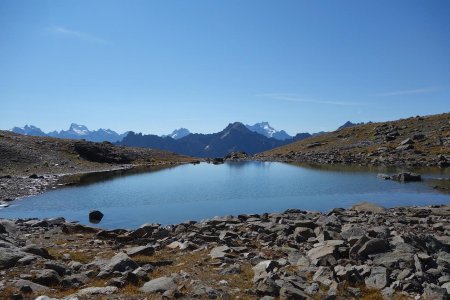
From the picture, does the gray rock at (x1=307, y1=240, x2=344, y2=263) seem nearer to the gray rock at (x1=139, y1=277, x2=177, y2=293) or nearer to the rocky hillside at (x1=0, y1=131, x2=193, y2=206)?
the gray rock at (x1=139, y1=277, x2=177, y2=293)

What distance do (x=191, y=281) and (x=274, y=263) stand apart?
487 cm

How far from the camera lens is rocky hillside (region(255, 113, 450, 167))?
108 m

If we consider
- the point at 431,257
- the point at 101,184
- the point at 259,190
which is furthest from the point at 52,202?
the point at 431,257

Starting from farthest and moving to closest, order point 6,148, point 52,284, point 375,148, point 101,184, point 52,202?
point 375,148 < point 6,148 < point 101,184 < point 52,202 < point 52,284

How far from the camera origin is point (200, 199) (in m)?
59.0

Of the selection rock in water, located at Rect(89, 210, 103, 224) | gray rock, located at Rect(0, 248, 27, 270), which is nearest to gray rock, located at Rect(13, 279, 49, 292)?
gray rock, located at Rect(0, 248, 27, 270)

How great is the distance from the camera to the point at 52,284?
715 inches

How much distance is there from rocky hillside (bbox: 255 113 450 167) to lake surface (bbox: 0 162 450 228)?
108 feet

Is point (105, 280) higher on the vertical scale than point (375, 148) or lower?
lower

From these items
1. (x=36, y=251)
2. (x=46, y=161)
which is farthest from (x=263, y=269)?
(x=46, y=161)

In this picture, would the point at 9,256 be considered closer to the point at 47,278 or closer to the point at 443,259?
the point at 47,278

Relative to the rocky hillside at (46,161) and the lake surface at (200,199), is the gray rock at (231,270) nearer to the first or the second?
the lake surface at (200,199)

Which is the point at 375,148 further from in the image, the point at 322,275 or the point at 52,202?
the point at 322,275

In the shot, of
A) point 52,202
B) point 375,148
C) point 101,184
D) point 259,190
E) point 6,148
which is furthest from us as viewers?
point 375,148
